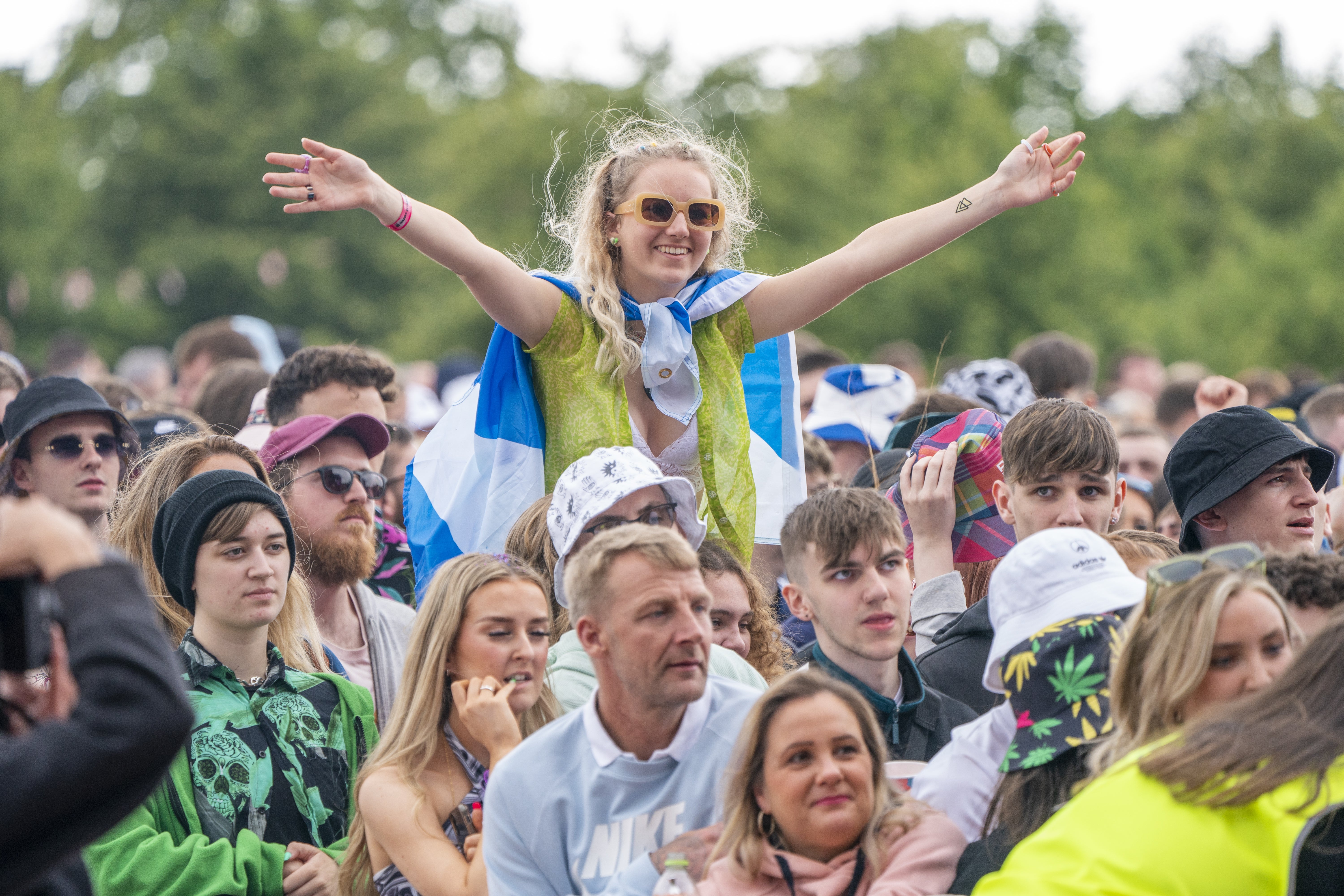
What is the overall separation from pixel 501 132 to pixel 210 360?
1982 centimetres

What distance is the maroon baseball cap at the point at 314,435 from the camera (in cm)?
512

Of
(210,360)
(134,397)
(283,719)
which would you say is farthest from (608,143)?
(210,360)

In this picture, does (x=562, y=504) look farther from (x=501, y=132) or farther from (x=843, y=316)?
(x=501, y=132)

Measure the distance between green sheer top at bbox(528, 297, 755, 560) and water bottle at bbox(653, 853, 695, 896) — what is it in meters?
1.71

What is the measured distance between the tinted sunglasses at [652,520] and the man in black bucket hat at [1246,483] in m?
1.70

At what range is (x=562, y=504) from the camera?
401 cm

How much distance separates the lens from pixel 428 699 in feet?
12.1

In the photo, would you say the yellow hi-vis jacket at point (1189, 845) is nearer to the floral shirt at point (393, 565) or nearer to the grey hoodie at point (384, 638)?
the grey hoodie at point (384, 638)

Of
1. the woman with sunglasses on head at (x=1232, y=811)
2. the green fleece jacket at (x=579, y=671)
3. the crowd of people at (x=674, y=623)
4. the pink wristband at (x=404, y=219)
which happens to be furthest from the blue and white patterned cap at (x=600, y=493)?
the woman with sunglasses on head at (x=1232, y=811)

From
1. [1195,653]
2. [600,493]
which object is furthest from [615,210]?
[1195,653]

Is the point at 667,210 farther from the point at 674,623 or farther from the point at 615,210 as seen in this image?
the point at 674,623

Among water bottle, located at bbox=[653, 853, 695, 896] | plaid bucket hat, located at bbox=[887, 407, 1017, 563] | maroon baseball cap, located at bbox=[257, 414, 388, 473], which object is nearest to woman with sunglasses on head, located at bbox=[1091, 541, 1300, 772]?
water bottle, located at bbox=[653, 853, 695, 896]

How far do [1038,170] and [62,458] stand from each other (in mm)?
3717

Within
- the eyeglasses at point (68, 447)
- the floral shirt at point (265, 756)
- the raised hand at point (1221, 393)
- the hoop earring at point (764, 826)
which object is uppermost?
the eyeglasses at point (68, 447)
